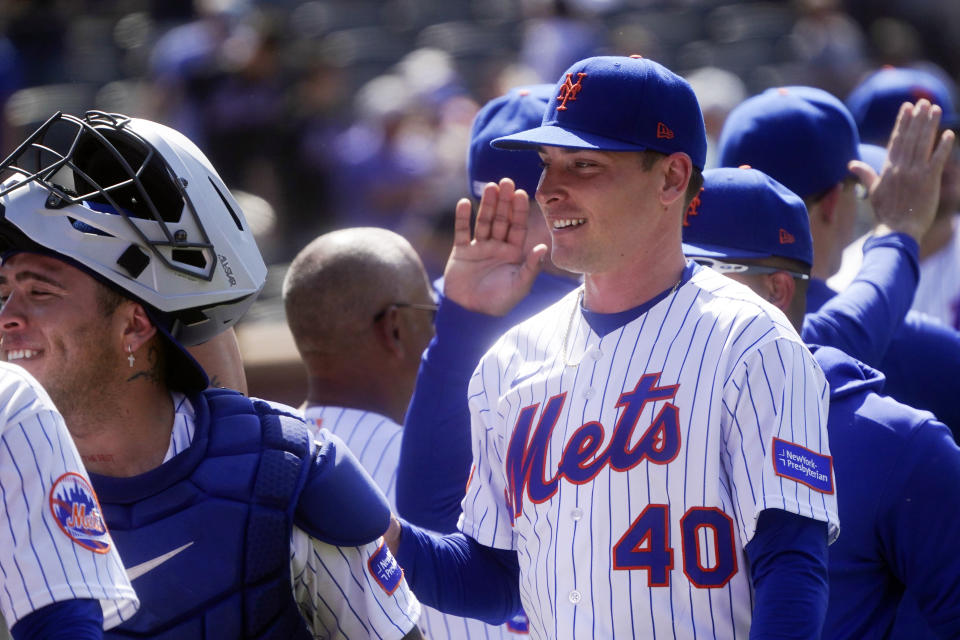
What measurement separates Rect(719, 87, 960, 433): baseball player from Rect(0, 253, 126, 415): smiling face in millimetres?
1741

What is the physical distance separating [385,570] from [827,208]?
6.59 feet

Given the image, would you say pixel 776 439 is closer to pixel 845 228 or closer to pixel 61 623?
pixel 61 623

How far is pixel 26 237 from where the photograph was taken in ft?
7.79

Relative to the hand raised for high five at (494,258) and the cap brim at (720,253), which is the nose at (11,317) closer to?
the hand raised for high five at (494,258)

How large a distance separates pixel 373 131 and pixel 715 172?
714cm

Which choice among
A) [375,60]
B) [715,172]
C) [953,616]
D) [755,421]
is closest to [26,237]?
[755,421]

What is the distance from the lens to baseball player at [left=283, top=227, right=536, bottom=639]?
3617 millimetres

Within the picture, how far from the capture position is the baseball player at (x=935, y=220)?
475 cm

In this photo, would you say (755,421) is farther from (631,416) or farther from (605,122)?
(605,122)

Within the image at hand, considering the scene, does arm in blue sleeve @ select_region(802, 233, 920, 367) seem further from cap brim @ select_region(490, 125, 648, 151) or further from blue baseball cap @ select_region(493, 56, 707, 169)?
cap brim @ select_region(490, 125, 648, 151)

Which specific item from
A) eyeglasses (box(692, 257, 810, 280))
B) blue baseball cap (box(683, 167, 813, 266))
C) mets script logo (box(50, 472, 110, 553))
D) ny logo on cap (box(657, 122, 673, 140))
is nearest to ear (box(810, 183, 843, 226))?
blue baseball cap (box(683, 167, 813, 266))

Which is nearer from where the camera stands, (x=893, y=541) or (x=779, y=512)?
(x=779, y=512)

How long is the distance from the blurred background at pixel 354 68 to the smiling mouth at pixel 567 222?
4.10 metres

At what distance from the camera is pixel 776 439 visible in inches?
89.7
